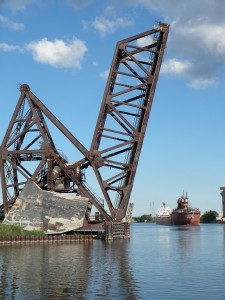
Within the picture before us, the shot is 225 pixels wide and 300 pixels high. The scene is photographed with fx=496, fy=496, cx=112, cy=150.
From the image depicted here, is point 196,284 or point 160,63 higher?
point 160,63

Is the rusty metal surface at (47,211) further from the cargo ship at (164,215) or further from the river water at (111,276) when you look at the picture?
the cargo ship at (164,215)

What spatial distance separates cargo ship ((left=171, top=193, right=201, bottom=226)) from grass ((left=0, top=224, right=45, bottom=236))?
3822 inches

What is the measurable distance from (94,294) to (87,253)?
18053 mm

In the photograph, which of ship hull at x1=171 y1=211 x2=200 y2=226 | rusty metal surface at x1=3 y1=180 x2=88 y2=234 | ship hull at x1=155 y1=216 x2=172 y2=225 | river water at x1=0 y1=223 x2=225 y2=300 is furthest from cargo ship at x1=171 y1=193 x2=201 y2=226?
river water at x1=0 y1=223 x2=225 y2=300

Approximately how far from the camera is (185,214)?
144 meters

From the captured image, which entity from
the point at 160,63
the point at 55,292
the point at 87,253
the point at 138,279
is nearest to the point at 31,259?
the point at 87,253

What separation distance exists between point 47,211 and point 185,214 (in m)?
97.8

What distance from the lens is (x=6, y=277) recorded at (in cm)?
2417

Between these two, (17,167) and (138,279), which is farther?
(17,167)

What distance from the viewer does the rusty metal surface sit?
5147 cm

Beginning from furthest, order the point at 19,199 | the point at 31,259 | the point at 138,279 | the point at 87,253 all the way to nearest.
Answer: the point at 19,199 < the point at 87,253 < the point at 31,259 < the point at 138,279

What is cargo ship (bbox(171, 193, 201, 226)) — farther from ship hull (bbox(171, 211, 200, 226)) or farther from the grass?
the grass

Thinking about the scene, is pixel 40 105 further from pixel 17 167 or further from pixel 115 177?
pixel 115 177

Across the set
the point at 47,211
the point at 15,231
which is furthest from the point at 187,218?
the point at 15,231
